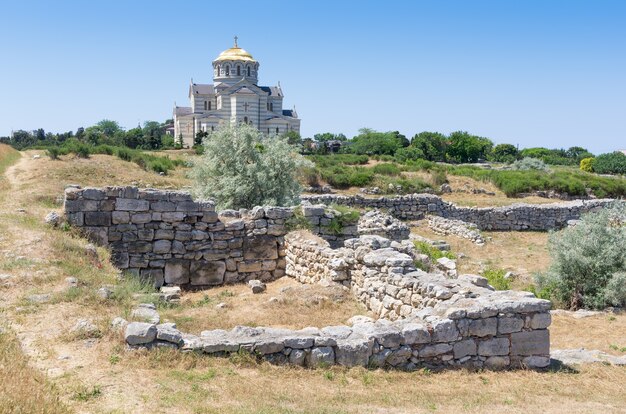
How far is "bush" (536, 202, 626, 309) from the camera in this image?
41.2 ft

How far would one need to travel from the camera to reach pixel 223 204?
17219mm

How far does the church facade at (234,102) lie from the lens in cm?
7750

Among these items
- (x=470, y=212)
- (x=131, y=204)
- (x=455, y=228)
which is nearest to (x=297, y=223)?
(x=131, y=204)

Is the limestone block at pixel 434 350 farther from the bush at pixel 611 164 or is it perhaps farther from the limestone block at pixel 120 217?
the bush at pixel 611 164

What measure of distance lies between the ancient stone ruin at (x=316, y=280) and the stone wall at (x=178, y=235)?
0.9 inches

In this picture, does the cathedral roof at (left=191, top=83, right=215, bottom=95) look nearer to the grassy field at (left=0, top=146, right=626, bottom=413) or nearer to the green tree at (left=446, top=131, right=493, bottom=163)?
the green tree at (left=446, top=131, right=493, bottom=163)

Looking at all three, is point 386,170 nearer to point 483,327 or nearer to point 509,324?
point 509,324

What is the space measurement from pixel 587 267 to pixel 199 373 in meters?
10.3

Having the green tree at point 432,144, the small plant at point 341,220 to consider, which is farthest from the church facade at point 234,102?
the small plant at point 341,220

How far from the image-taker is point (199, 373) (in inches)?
239

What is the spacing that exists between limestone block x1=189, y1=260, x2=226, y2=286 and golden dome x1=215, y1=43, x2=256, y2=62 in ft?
238

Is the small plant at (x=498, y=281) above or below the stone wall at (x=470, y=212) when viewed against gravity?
below

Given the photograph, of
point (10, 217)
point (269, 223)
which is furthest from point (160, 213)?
point (10, 217)

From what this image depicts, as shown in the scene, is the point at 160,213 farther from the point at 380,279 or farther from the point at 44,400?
the point at 44,400
